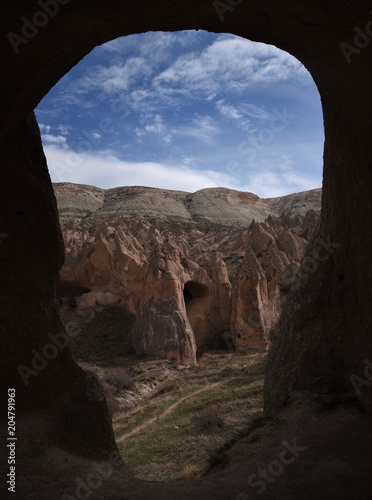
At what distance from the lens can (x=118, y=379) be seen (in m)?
14.6

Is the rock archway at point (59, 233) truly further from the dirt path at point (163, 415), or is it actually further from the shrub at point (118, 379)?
the shrub at point (118, 379)

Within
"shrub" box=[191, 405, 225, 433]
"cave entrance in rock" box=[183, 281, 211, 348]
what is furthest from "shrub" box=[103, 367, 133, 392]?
"cave entrance in rock" box=[183, 281, 211, 348]

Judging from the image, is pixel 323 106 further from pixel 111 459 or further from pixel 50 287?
pixel 111 459

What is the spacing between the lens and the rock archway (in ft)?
11.0

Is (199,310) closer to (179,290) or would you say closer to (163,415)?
(179,290)

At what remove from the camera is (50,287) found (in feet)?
18.1

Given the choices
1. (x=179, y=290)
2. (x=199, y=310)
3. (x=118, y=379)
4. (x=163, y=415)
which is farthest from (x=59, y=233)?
(x=199, y=310)

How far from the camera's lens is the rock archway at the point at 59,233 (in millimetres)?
3357

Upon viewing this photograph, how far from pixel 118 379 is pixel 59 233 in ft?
33.5

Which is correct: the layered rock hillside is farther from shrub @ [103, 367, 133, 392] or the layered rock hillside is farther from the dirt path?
the dirt path

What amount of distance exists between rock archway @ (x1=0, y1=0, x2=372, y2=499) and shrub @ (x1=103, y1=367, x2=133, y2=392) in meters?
9.08

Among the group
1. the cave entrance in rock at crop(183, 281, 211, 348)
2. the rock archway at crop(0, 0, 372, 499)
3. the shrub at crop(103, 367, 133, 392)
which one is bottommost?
the shrub at crop(103, 367, 133, 392)

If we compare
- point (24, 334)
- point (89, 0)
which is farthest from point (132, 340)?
point (89, 0)

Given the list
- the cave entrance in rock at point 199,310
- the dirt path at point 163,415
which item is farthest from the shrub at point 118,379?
the cave entrance in rock at point 199,310
